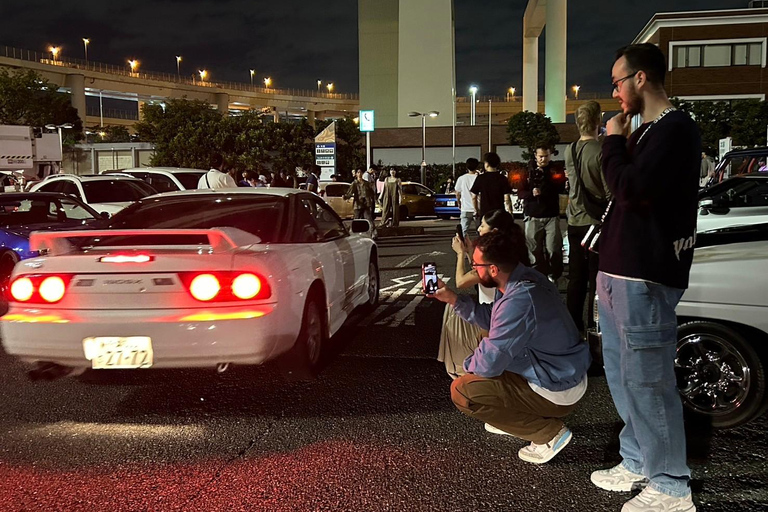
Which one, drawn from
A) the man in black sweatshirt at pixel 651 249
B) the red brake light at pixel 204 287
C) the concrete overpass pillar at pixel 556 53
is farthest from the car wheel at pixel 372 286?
the concrete overpass pillar at pixel 556 53

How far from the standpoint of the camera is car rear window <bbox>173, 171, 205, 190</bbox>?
1378 centimetres

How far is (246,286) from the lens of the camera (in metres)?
4.08

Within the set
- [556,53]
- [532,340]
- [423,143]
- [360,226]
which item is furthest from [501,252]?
[556,53]

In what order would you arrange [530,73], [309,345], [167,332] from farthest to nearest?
[530,73]
[309,345]
[167,332]

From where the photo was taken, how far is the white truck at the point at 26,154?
26578mm

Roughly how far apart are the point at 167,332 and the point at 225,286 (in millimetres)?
431

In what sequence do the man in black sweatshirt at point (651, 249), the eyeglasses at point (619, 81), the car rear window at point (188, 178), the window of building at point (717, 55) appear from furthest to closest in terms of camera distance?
the window of building at point (717, 55) < the car rear window at point (188, 178) < the eyeglasses at point (619, 81) < the man in black sweatshirt at point (651, 249)

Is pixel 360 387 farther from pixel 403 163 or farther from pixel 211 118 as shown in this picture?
pixel 403 163

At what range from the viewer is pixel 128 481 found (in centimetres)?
323

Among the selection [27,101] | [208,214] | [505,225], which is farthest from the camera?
[27,101]

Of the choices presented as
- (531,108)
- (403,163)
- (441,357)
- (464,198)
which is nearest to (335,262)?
(441,357)

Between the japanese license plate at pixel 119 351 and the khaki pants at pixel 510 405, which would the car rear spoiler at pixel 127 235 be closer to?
the japanese license plate at pixel 119 351

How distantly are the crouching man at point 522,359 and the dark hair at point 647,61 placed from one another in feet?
3.28

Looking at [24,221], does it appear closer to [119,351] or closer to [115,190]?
[115,190]
